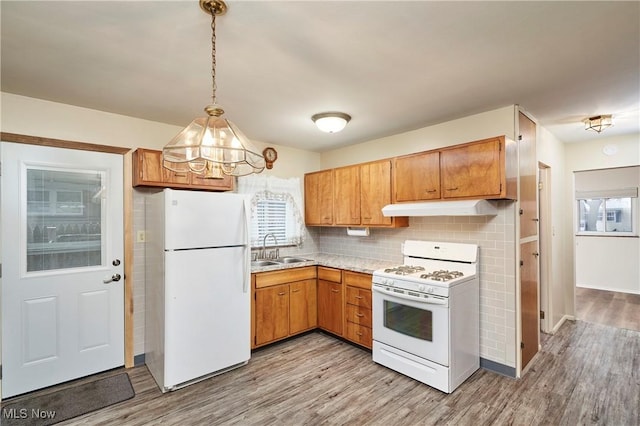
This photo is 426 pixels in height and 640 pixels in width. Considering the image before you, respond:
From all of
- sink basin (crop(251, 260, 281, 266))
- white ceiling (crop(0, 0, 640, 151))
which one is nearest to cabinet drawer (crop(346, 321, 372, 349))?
sink basin (crop(251, 260, 281, 266))

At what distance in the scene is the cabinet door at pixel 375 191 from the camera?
3512 millimetres

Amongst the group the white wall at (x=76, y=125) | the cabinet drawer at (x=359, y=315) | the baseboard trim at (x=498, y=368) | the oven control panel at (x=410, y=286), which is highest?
the white wall at (x=76, y=125)

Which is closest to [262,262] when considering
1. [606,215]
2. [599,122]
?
[599,122]

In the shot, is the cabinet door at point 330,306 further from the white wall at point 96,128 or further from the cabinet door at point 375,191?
the white wall at point 96,128

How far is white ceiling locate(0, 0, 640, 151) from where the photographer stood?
1.56m

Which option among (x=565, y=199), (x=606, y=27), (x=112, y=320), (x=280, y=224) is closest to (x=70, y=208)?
(x=112, y=320)

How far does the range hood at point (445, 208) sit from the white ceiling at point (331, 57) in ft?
2.92

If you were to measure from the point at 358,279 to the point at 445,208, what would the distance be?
1.21 m

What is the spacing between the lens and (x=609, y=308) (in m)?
4.83

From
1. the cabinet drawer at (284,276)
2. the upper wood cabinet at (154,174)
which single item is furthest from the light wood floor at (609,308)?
the upper wood cabinet at (154,174)

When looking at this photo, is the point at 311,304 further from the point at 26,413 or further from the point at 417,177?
the point at 26,413

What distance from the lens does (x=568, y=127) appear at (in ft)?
11.6

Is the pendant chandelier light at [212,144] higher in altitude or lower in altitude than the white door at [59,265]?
higher

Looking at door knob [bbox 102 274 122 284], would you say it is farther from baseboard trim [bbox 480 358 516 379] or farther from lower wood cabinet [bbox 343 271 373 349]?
baseboard trim [bbox 480 358 516 379]
